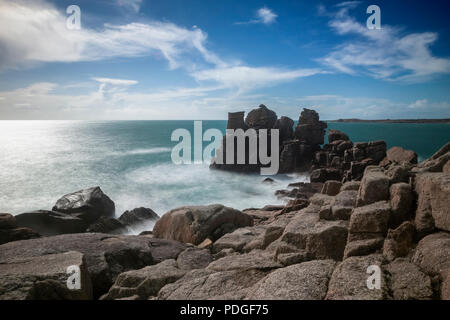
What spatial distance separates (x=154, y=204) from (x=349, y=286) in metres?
36.6

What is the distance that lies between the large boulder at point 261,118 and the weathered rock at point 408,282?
55118 millimetres

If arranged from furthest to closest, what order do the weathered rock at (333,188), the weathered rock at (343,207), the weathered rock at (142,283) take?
the weathered rock at (333,188) → the weathered rock at (343,207) → the weathered rock at (142,283)

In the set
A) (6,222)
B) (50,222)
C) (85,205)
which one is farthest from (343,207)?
(85,205)

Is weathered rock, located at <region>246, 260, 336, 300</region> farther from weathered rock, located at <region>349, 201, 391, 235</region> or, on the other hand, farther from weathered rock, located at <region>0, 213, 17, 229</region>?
weathered rock, located at <region>0, 213, 17, 229</region>

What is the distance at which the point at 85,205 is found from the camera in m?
22.9

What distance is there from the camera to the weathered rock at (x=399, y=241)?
5761 mm

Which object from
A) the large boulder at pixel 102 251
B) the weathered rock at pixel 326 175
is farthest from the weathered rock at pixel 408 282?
the weathered rock at pixel 326 175

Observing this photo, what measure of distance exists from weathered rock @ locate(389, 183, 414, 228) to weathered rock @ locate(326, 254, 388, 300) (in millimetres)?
1273

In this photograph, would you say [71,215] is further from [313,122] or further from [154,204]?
[313,122]

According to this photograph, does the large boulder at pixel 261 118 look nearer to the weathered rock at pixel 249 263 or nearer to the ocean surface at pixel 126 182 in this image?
the ocean surface at pixel 126 182

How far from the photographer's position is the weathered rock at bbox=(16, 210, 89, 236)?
728 inches

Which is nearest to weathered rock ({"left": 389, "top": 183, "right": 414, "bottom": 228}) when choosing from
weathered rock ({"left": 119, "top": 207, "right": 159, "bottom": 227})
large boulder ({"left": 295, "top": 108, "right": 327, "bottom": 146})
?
weathered rock ({"left": 119, "top": 207, "right": 159, "bottom": 227})

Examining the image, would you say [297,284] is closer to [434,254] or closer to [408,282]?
[408,282]

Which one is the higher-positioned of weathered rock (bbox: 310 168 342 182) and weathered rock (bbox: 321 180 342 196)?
weathered rock (bbox: 321 180 342 196)
